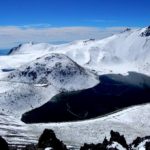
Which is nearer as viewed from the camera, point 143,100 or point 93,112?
point 93,112

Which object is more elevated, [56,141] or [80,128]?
[56,141]

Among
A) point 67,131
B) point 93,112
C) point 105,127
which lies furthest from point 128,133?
point 93,112

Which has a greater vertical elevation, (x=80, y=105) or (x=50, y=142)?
(x=50, y=142)

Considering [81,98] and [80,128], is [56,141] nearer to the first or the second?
[80,128]

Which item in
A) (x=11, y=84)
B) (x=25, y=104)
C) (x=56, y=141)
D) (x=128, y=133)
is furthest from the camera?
(x=11, y=84)

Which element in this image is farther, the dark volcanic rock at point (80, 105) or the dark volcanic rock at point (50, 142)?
the dark volcanic rock at point (80, 105)

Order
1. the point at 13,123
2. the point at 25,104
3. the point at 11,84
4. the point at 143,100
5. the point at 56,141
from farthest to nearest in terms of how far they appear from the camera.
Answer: the point at 11,84 → the point at 143,100 → the point at 25,104 → the point at 13,123 → the point at 56,141

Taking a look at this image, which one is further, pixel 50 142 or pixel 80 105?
pixel 80 105

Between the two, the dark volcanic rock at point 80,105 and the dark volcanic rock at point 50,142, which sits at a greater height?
the dark volcanic rock at point 50,142

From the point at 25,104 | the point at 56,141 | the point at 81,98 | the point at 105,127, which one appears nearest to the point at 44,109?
the point at 25,104

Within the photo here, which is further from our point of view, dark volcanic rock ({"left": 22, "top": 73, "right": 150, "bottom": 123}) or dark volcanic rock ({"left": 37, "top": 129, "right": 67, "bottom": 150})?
dark volcanic rock ({"left": 22, "top": 73, "right": 150, "bottom": 123})

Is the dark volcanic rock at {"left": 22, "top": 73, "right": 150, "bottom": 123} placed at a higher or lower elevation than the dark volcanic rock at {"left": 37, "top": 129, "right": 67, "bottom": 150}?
lower
